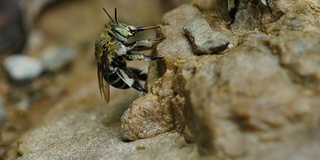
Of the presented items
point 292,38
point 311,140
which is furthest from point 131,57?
point 311,140

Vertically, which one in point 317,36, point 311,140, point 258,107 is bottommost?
point 311,140

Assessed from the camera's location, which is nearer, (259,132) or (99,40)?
(259,132)

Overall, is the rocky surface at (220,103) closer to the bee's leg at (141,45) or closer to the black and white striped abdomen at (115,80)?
the bee's leg at (141,45)

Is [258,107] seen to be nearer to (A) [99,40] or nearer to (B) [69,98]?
(A) [99,40]

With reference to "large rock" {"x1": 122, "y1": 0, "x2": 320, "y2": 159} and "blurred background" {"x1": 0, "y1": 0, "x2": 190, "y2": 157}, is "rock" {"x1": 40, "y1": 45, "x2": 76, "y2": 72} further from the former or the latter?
"large rock" {"x1": 122, "y1": 0, "x2": 320, "y2": 159}

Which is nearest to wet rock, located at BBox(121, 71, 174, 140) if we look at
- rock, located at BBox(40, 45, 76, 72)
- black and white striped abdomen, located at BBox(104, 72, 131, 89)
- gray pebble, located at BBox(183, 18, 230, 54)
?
gray pebble, located at BBox(183, 18, 230, 54)
